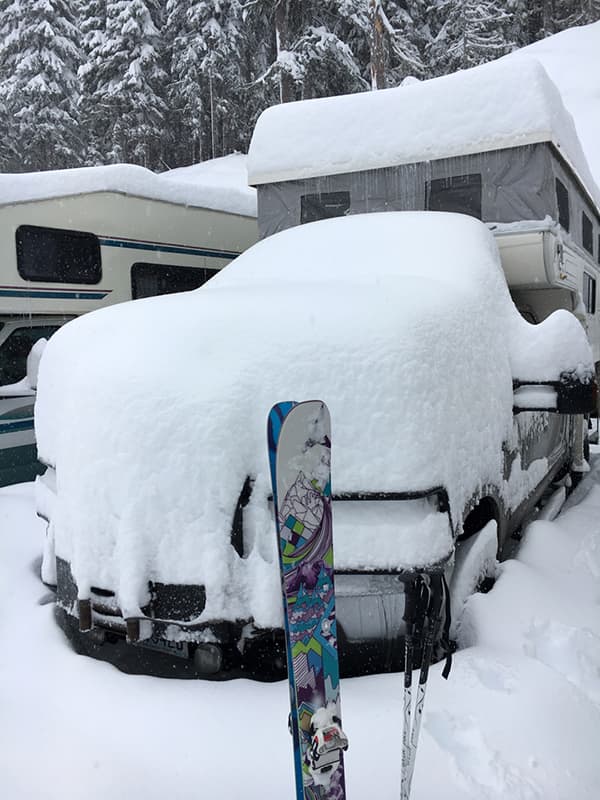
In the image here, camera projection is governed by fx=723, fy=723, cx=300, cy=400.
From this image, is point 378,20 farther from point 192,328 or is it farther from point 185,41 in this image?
point 192,328

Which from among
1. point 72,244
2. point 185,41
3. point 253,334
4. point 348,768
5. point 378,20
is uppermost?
point 185,41

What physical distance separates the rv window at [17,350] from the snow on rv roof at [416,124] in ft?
8.73

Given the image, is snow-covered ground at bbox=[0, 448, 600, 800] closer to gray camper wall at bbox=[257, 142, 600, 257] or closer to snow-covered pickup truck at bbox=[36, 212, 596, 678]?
snow-covered pickup truck at bbox=[36, 212, 596, 678]

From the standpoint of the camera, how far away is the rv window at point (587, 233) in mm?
6705

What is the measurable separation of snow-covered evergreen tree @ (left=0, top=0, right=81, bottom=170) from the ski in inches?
1158

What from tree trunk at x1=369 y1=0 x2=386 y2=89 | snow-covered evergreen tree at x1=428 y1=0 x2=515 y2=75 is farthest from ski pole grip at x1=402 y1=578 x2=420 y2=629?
snow-covered evergreen tree at x1=428 y1=0 x2=515 y2=75

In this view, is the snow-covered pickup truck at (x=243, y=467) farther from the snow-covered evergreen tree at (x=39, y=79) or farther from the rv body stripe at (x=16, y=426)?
the snow-covered evergreen tree at (x=39, y=79)

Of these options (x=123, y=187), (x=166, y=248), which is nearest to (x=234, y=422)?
(x=123, y=187)

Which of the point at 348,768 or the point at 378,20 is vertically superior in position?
the point at 378,20

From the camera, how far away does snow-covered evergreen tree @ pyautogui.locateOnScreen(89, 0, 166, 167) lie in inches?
1075

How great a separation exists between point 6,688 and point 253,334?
1.56m

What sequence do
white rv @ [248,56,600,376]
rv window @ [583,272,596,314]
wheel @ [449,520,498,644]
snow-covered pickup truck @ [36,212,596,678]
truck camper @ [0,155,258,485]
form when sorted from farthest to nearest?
1. truck camper @ [0,155,258,485]
2. rv window @ [583,272,596,314]
3. white rv @ [248,56,600,376]
4. wheel @ [449,520,498,644]
5. snow-covered pickup truck @ [36,212,596,678]

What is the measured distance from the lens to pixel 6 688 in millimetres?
2613

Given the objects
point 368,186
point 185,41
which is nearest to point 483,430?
point 368,186
